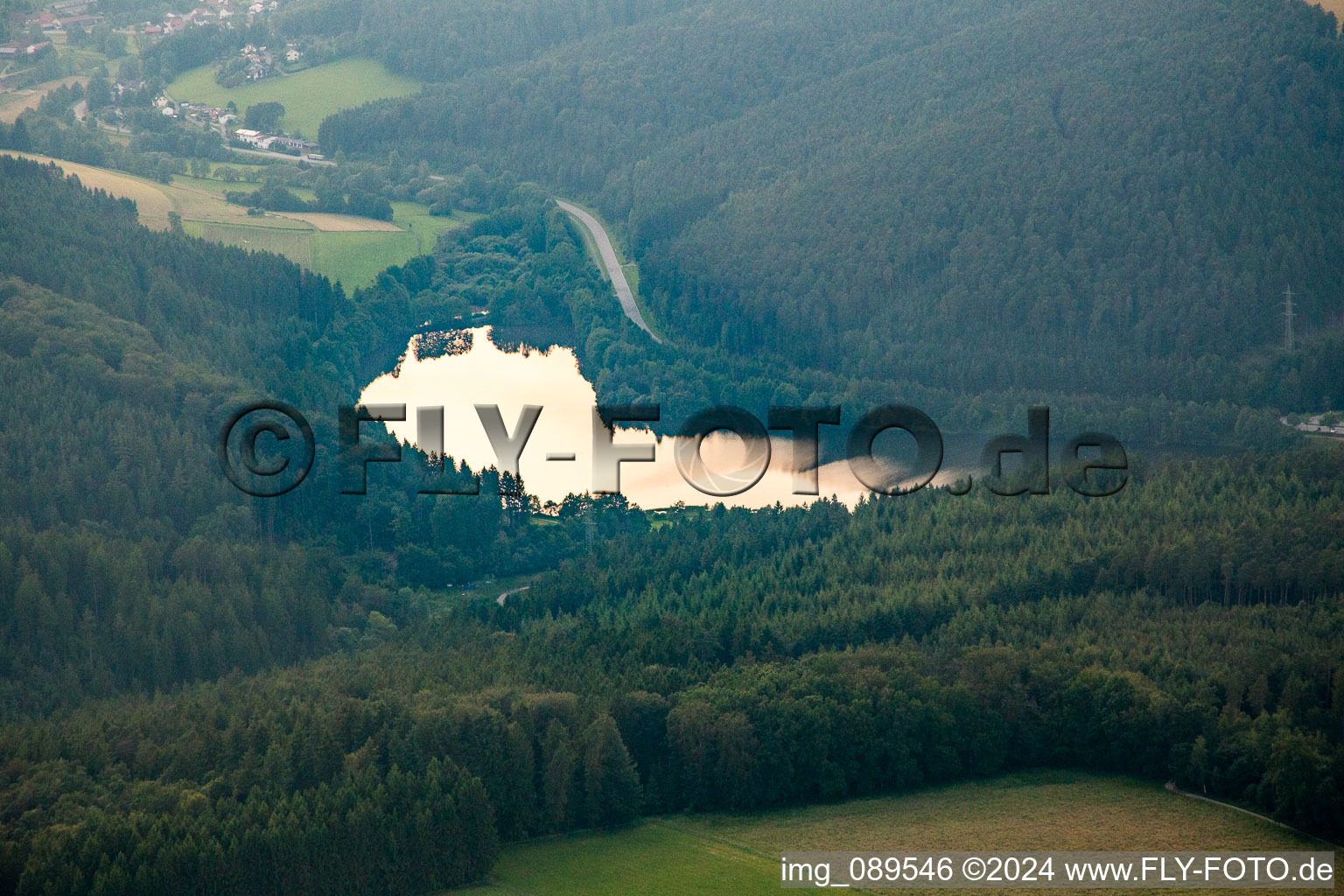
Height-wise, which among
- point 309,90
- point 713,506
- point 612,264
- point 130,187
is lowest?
point 713,506

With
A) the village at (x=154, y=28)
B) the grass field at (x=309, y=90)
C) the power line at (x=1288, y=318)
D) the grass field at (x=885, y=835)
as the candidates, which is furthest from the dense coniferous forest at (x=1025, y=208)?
the grass field at (x=885, y=835)

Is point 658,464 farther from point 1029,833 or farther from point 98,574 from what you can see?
point 1029,833

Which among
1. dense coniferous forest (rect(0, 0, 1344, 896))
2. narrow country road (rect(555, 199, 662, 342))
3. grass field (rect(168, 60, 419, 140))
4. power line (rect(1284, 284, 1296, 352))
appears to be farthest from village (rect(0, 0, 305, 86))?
power line (rect(1284, 284, 1296, 352))

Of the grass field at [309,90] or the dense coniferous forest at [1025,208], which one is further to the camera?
the grass field at [309,90]

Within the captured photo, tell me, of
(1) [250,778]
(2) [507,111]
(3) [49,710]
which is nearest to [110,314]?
(3) [49,710]

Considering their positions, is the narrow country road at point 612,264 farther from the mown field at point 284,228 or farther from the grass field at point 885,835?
the grass field at point 885,835

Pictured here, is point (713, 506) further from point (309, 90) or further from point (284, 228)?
point (309, 90)

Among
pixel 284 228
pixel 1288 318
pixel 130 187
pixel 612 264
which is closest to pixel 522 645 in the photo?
pixel 1288 318

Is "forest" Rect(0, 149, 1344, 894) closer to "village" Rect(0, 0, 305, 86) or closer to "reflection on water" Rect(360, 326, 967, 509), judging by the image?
"reflection on water" Rect(360, 326, 967, 509)
